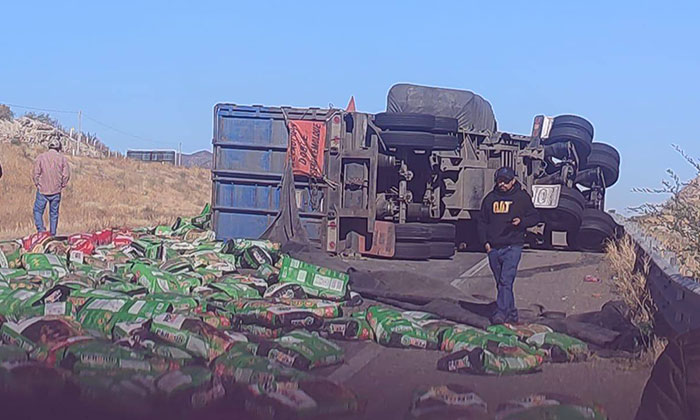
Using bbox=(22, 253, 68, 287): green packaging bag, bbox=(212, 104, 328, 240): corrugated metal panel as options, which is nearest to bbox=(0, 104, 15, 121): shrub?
bbox=(212, 104, 328, 240): corrugated metal panel

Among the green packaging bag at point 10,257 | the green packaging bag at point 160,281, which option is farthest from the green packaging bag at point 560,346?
the green packaging bag at point 10,257

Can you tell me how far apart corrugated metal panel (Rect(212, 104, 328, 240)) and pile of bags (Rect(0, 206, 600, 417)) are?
2557 mm

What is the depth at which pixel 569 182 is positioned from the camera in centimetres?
2050

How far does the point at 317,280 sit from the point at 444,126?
239 inches

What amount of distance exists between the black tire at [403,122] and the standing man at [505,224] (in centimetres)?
581

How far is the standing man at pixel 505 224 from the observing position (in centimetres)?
1017

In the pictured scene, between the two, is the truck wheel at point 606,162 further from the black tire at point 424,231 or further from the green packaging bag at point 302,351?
the green packaging bag at point 302,351

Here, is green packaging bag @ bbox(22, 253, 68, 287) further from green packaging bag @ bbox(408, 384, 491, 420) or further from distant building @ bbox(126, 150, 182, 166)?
distant building @ bbox(126, 150, 182, 166)

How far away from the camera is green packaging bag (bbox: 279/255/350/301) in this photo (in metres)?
11.2

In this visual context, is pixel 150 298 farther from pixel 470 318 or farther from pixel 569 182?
pixel 569 182

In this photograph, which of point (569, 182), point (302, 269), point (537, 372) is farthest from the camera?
point (569, 182)

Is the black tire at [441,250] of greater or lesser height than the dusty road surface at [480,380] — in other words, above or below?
above

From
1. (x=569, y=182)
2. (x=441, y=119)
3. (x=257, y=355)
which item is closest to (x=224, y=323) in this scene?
(x=257, y=355)

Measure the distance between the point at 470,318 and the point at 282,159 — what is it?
6.81 metres
